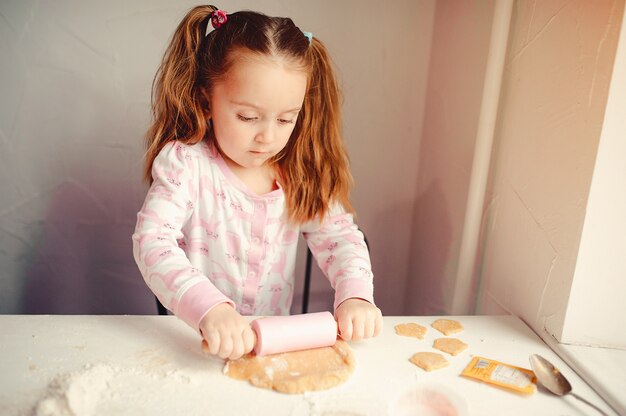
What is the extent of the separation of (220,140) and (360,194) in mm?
564

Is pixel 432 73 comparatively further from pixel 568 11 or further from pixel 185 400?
pixel 185 400

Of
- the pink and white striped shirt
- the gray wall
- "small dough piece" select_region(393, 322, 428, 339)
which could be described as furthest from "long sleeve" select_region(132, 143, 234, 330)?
the gray wall

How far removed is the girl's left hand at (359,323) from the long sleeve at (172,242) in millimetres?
162

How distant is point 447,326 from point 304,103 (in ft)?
1.49

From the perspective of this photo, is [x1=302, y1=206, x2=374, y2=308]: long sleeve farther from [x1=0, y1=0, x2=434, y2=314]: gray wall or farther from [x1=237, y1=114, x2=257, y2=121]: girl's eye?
[x1=0, y1=0, x2=434, y2=314]: gray wall

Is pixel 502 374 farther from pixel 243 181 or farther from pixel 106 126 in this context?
pixel 106 126

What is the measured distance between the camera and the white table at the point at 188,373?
59cm

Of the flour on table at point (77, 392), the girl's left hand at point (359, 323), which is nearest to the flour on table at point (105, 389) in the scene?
the flour on table at point (77, 392)

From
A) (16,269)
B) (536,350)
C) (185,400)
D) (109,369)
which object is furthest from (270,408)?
(16,269)

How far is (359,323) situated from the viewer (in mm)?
729

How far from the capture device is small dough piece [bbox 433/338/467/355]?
72cm

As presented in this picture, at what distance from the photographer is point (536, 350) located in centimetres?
75

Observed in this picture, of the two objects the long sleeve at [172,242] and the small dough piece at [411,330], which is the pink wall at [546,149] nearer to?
the small dough piece at [411,330]

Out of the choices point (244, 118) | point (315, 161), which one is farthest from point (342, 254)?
point (244, 118)
